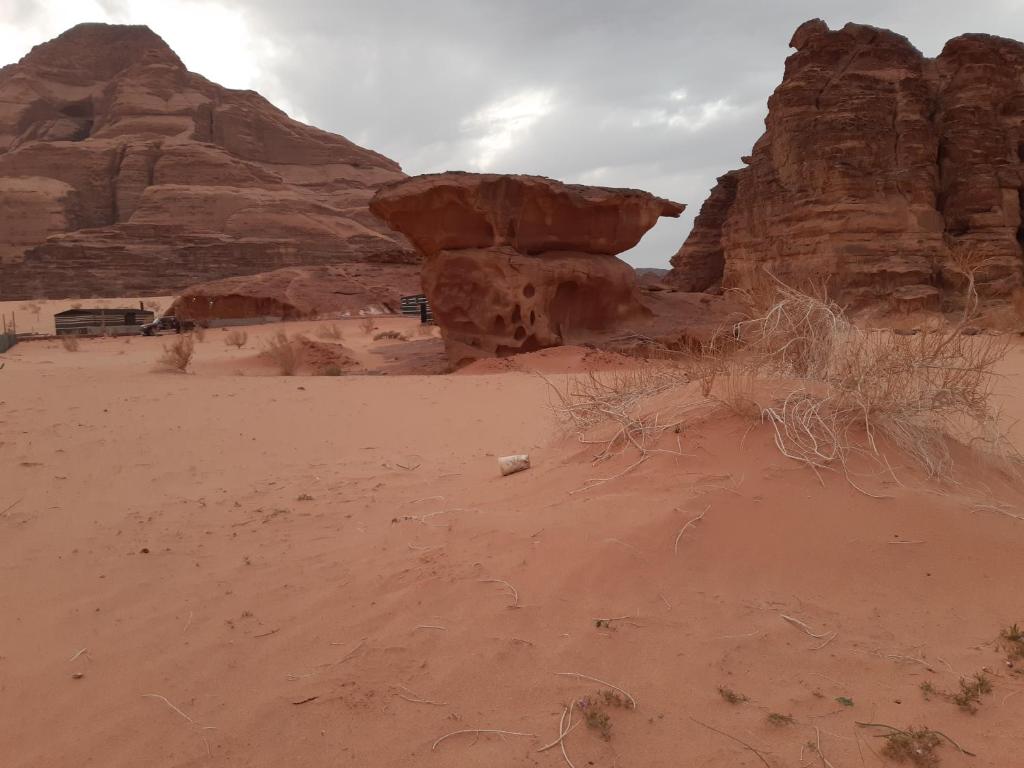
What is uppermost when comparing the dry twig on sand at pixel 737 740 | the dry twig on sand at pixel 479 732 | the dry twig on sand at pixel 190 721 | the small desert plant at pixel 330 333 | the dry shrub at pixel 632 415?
the dry shrub at pixel 632 415

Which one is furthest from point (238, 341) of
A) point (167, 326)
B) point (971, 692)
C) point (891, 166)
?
point (891, 166)

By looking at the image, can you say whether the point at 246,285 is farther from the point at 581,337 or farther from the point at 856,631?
the point at 856,631

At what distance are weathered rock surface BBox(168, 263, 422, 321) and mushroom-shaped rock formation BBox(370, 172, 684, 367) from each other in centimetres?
945

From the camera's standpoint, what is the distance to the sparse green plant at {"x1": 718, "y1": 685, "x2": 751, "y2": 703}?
1.69m

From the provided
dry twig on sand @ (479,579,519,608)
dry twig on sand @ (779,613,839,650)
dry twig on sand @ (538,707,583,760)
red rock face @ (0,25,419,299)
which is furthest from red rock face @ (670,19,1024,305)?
dry twig on sand @ (538,707,583,760)

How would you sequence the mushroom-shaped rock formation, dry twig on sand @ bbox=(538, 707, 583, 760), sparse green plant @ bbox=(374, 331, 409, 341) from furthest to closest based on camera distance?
sparse green plant @ bbox=(374, 331, 409, 341)
the mushroom-shaped rock formation
dry twig on sand @ bbox=(538, 707, 583, 760)

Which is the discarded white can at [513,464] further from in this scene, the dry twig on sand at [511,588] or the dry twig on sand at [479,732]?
the dry twig on sand at [479,732]

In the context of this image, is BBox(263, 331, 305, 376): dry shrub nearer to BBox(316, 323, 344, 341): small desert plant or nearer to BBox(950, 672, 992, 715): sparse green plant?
BBox(316, 323, 344, 341): small desert plant

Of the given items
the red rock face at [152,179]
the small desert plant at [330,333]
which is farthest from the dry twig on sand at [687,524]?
the red rock face at [152,179]

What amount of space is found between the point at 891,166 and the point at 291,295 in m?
16.8

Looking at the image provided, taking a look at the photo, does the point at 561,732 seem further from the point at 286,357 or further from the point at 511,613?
the point at 286,357

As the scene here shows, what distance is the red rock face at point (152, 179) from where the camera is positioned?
1223 inches

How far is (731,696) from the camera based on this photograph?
1.69 meters

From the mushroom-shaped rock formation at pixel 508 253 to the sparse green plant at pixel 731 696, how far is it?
9.04 metres
